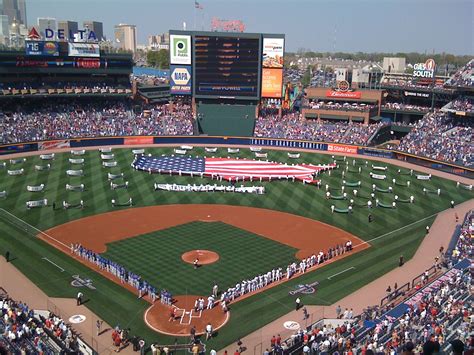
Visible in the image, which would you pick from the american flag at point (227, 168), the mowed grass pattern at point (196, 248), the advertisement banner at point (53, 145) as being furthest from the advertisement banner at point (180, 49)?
the mowed grass pattern at point (196, 248)

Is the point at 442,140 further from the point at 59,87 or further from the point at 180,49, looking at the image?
the point at 59,87

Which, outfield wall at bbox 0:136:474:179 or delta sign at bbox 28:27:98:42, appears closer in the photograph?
outfield wall at bbox 0:136:474:179

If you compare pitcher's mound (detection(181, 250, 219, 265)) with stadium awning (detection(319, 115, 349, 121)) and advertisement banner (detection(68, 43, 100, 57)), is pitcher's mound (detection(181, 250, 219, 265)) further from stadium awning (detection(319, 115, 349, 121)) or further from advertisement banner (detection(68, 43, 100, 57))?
stadium awning (detection(319, 115, 349, 121))

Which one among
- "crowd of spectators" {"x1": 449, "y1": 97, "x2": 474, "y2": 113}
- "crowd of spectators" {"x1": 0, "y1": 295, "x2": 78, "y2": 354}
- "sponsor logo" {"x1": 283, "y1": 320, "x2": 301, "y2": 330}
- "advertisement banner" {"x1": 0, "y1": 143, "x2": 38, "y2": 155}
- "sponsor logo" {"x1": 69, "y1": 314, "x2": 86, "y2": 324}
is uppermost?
"crowd of spectators" {"x1": 449, "y1": 97, "x2": 474, "y2": 113}

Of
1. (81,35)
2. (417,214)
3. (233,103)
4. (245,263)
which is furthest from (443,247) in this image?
(81,35)

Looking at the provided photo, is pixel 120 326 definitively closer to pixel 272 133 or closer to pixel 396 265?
pixel 396 265

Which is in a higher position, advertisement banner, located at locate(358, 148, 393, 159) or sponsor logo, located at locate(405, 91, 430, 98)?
sponsor logo, located at locate(405, 91, 430, 98)

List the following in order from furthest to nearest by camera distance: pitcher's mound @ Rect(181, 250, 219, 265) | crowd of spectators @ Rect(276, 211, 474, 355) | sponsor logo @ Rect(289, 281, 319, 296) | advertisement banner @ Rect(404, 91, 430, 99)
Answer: advertisement banner @ Rect(404, 91, 430, 99), pitcher's mound @ Rect(181, 250, 219, 265), sponsor logo @ Rect(289, 281, 319, 296), crowd of spectators @ Rect(276, 211, 474, 355)

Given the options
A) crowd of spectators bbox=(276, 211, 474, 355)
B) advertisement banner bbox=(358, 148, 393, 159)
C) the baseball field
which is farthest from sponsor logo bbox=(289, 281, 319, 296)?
advertisement banner bbox=(358, 148, 393, 159)
